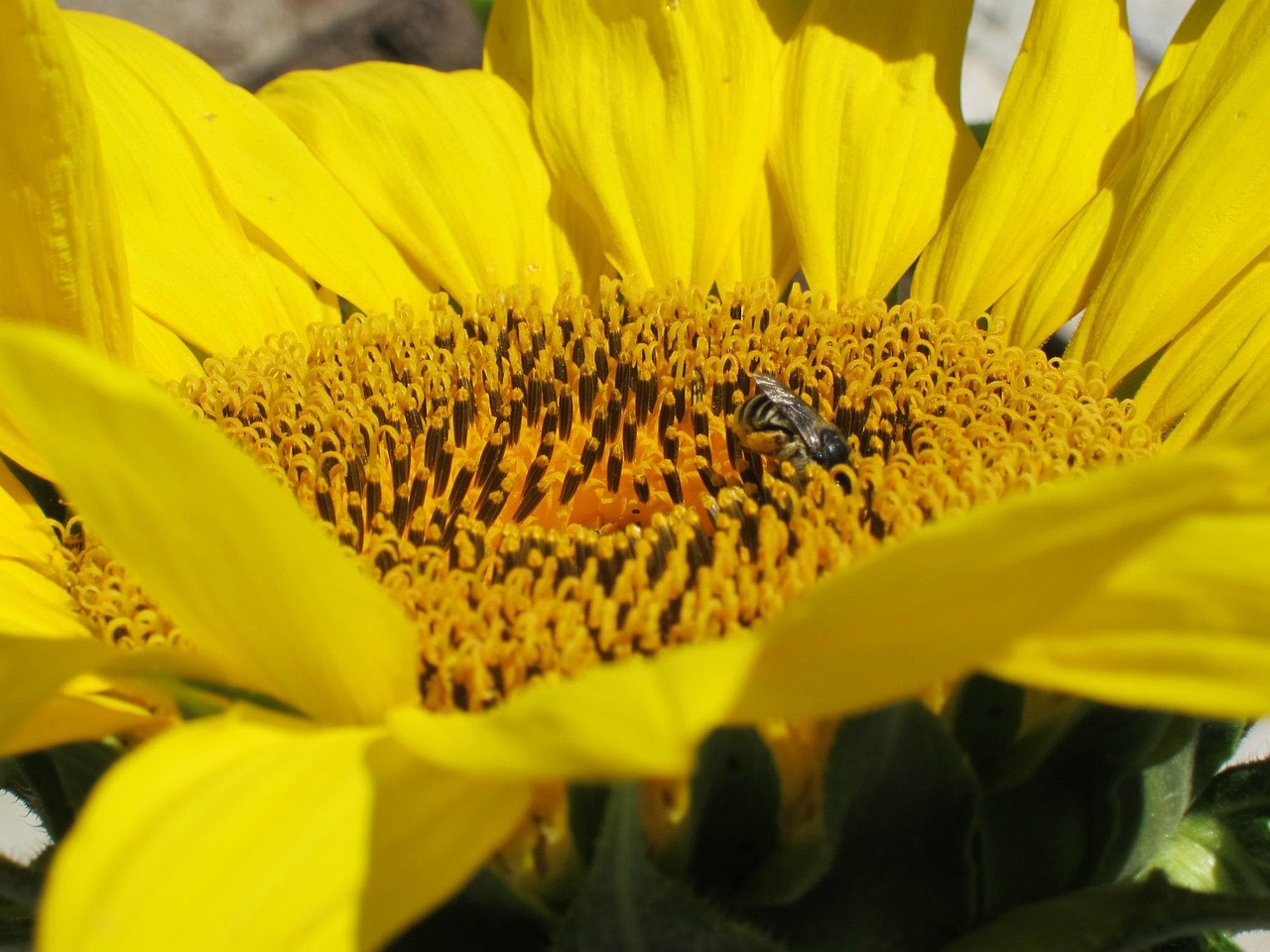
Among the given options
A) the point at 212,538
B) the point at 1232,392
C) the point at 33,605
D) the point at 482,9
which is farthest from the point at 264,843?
the point at 482,9

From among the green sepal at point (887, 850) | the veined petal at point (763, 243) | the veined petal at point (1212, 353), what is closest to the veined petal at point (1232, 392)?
the veined petal at point (1212, 353)

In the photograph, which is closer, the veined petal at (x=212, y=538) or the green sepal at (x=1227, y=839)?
the veined petal at (x=212, y=538)

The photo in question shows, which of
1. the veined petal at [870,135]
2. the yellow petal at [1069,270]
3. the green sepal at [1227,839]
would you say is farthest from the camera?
the veined petal at [870,135]

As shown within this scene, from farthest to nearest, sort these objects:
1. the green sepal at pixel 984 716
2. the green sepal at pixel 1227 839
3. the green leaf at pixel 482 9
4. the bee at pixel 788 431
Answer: the green leaf at pixel 482 9 < the bee at pixel 788 431 < the green sepal at pixel 1227 839 < the green sepal at pixel 984 716

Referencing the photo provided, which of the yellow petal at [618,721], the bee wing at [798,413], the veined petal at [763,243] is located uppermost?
the yellow petal at [618,721]

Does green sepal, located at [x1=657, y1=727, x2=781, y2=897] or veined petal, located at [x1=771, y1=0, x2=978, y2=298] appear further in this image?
veined petal, located at [x1=771, y1=0, x2=978, y2=298]

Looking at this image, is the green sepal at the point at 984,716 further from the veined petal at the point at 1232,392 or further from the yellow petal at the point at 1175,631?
the veined petal at the point at 1232,392

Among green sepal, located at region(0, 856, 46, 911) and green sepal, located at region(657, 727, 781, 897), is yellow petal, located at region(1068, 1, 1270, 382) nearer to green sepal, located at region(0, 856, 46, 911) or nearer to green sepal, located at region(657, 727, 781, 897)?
green sepal, located at region(657, 727, 781, 897)

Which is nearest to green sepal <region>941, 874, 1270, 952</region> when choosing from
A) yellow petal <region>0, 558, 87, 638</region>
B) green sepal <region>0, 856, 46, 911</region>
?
green sepal <region>0, 856, 46, 911</region>
